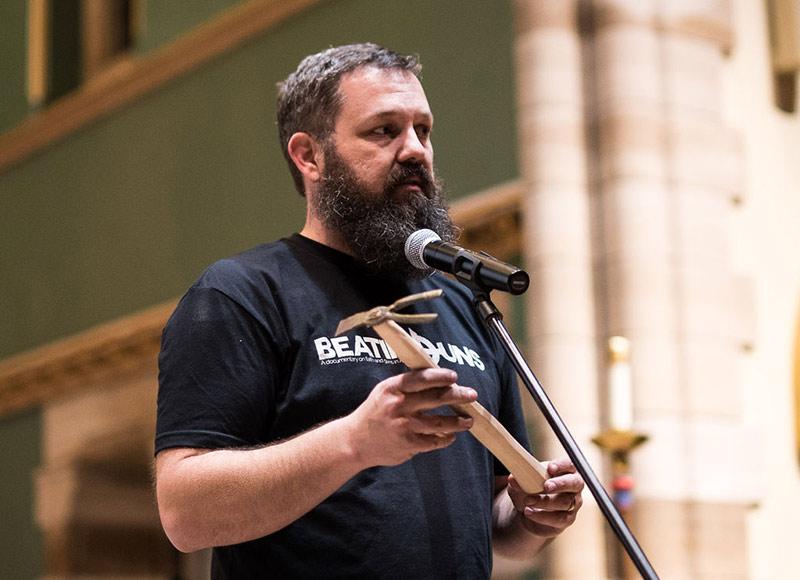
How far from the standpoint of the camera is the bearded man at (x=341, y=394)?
5.35 feet

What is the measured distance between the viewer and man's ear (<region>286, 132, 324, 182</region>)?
6.81 feet

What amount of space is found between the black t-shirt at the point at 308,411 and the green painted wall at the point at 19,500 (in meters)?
5.36

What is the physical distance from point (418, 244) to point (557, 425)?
382mm

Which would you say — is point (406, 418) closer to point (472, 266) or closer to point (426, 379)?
point (426, 379)

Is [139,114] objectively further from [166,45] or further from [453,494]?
[453,494]

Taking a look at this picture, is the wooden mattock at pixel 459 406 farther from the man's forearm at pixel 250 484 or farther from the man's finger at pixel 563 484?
the man's forearm at pixel 250 484

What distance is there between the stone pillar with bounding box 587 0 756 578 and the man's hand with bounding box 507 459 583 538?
7.33ft

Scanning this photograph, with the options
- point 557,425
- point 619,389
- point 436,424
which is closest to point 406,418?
point 436,424

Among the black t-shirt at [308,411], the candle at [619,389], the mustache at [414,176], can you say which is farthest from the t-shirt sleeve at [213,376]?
the candle at [619,389]

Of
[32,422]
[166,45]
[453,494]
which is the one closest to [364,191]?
[453,494]

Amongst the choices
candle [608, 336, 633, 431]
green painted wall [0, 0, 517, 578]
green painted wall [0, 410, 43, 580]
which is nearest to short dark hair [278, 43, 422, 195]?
candle [608, 336, 633, 431]

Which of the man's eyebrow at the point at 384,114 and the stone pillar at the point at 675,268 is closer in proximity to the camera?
the man's eyebrow at the point at 384,114

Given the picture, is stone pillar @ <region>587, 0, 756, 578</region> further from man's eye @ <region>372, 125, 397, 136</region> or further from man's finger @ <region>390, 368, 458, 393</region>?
man's finger @ <region>390, 368, 458, 393</region>

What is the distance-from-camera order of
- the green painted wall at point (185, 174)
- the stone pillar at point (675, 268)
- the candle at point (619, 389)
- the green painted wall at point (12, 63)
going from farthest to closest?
the green painted wall at point (12, 63) → the green painted wall at point (185, 174) → the stone pillar at point (675, 268) → the candle at point (619, 389)
